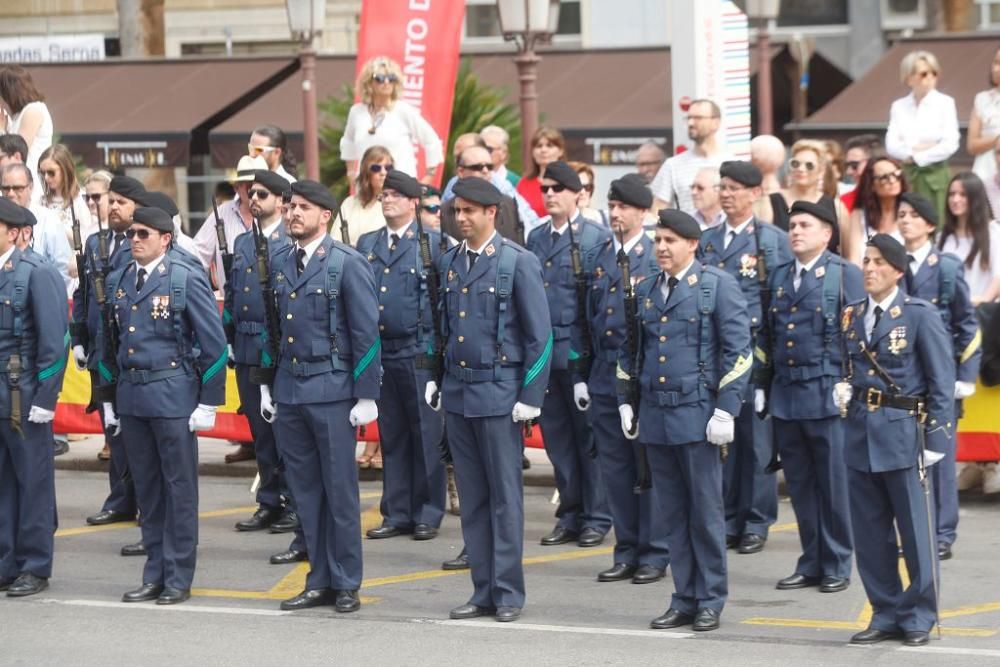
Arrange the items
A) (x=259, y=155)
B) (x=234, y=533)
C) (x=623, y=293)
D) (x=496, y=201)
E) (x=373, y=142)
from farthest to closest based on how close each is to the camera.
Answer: (x=373, y=142), (x=259, y=155), (x=234, y=533), (x=623, y=293), (x=496, y=201)

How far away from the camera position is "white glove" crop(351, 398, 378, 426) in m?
10.4

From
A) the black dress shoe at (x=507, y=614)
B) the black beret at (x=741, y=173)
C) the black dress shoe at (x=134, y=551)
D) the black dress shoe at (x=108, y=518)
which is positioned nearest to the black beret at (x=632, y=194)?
the black beret at (x=741, y=173)

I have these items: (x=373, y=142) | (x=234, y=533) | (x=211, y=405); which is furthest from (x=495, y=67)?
(x=211, y=405)

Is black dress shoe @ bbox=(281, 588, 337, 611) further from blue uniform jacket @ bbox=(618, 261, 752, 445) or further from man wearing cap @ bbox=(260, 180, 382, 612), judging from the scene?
blue uniform jacket @ bbox=(618, 261, 752, 445)

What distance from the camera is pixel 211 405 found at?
10609 millimetres

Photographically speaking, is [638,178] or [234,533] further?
[234,533]

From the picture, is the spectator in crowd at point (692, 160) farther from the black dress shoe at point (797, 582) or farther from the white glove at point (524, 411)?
the white glove at point (524, 411)

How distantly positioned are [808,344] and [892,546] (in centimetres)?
165

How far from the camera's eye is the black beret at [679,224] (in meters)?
10.0

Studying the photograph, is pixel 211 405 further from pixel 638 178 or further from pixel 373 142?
pixel 373 142

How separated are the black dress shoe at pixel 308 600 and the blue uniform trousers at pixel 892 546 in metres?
2.83

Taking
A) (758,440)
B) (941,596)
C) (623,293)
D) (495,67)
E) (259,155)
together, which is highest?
(495,67)

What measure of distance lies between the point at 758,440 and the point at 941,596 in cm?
166

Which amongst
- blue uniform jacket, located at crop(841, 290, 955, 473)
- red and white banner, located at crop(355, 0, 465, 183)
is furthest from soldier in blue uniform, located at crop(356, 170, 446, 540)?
red and white banner, located at crop(355, 0, 465, 183)
